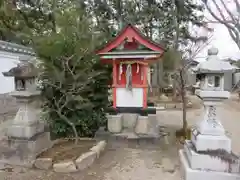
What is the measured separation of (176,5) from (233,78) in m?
9.57

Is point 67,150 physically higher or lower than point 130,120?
lower

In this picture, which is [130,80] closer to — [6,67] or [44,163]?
[44,163]

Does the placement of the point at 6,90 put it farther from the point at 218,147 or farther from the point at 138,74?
the point at 218,147

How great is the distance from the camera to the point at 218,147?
160 inches

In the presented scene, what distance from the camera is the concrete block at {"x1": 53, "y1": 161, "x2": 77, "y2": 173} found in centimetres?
448

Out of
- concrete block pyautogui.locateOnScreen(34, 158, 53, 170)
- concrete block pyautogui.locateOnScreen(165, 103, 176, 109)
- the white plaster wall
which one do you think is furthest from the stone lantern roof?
the white plaster wall

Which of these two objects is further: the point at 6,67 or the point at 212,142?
the point at 6,67

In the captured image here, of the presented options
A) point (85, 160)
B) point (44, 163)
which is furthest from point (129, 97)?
point (44, 163)

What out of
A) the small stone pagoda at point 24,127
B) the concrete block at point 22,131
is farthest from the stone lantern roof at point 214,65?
the concrete block at point 22,131

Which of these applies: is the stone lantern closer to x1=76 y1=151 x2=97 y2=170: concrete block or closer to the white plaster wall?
x1=76 y1=151 x2=97 y2=170: concrete block

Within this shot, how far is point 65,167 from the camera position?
449 cm

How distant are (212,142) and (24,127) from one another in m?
4.09

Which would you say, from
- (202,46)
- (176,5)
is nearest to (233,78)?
(176,5)

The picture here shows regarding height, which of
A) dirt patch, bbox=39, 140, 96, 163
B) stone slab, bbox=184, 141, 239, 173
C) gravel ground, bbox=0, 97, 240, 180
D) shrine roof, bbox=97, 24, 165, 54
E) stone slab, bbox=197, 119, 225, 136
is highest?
shrine roof, bbox=97, 24, 165, 54
